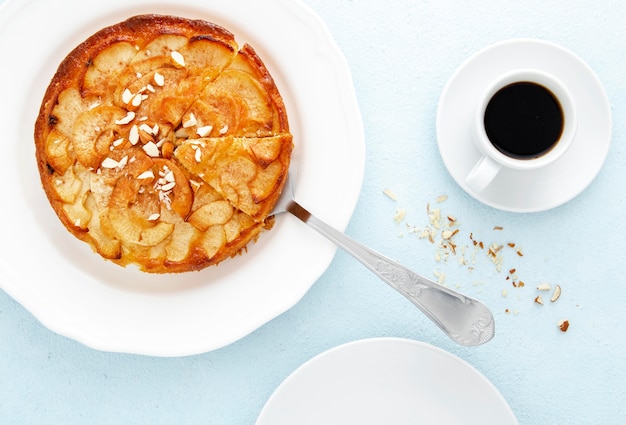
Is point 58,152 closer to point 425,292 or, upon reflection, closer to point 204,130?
point 204,130

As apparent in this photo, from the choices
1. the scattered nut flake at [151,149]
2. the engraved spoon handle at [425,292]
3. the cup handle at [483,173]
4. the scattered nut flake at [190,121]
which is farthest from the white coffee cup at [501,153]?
the scattered nut flake at [151,149]

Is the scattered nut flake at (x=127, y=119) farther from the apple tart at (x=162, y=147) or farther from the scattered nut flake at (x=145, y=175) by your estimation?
the scattered nut flake at (x=145, y=175)

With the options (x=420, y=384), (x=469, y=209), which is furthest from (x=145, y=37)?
(x=420, y=384)

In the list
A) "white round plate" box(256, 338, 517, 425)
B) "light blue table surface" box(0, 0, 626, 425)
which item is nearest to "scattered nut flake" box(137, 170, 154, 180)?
"light blue table surface" box(0, 0, 626, 425)

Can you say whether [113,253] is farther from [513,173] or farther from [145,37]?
[513,173]

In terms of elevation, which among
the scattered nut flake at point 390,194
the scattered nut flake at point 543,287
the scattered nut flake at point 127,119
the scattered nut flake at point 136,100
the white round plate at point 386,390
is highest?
the scattered nut flake at point 390,194

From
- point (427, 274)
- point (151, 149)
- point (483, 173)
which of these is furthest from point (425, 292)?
point (151, 149)
